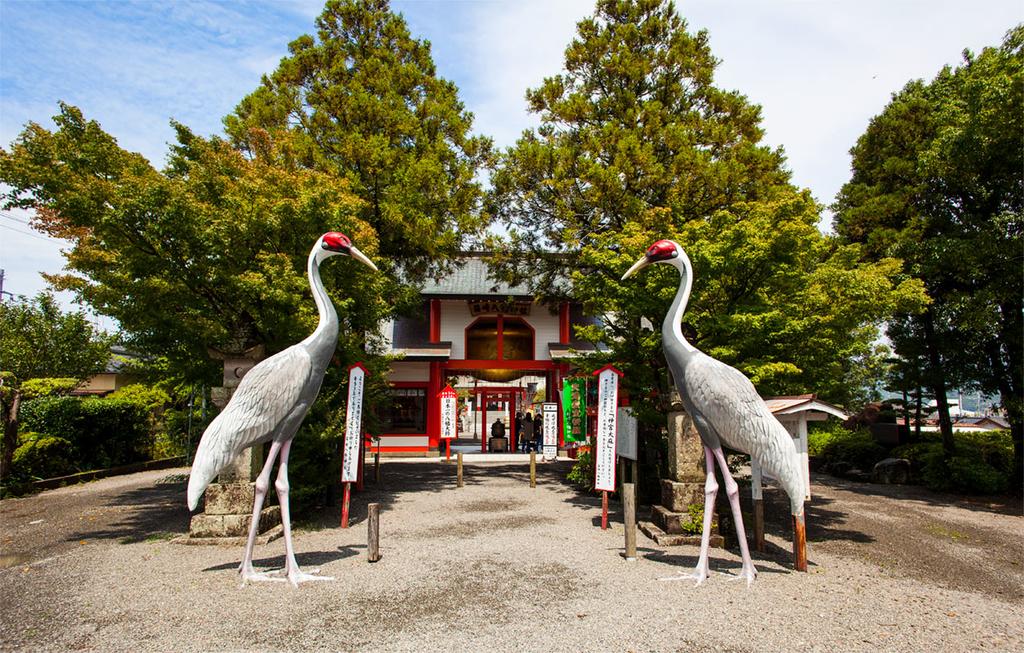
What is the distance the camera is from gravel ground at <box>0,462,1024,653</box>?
4762 mm

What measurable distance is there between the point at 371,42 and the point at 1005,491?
62.9 feet

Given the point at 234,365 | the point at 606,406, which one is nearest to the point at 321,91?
the point at 234,365

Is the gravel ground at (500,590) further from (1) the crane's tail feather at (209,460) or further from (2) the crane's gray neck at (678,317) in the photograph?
(2) the crane's gray neck at (678,317)

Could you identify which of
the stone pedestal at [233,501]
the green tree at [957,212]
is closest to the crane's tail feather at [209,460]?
the stone pedestal at [233,501]

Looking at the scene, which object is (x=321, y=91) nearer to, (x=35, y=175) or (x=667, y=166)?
(x=35, y=175)

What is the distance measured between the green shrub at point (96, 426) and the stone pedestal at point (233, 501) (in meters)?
8.55

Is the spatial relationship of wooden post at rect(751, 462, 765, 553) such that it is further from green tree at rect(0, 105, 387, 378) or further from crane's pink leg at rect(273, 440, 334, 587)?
green tree at rect(0, 105, 387, 378)

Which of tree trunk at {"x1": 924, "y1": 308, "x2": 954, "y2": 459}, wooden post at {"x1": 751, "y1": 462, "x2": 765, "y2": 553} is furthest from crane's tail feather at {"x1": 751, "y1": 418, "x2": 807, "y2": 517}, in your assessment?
tree trunk at {"x1": 924, "y1": 308, "x2": 954, "y2": 459}

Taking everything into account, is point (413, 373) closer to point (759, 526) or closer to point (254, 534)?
point (254, 534)

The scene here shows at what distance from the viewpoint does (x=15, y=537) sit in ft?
27.1

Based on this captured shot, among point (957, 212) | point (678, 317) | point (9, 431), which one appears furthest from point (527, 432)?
point (678, 317)

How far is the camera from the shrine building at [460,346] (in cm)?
2106

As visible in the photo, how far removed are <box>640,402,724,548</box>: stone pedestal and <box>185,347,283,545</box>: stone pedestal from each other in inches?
225

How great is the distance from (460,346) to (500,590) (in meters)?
15.9
